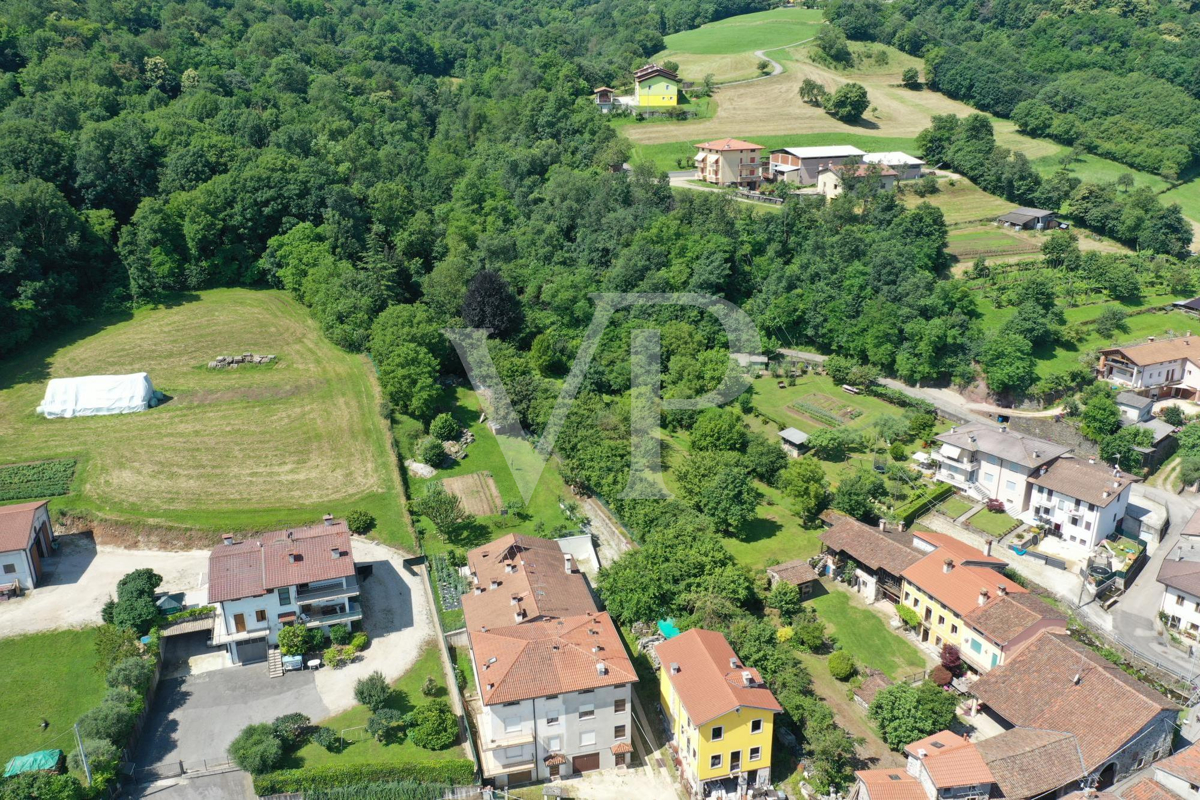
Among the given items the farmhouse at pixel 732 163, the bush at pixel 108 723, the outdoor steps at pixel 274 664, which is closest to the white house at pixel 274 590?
the outdoor steps at pixel 274 664

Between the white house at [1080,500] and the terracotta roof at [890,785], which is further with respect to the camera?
the white house at [1080,500]

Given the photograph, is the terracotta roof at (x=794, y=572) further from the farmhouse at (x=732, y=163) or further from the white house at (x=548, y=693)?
the farmhouse at (x=732, y=163)

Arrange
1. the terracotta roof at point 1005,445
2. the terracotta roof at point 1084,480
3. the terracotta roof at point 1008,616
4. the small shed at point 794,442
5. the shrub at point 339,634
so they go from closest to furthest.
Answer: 1. the terracotta roof at point 1008,616
2. the shrub at point 339,634
3. the terracotta roof at point 1084,480
4. the terracotta roof at point 1005,445
5. the small shed at point 794,442

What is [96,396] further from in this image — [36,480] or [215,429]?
[36,480]

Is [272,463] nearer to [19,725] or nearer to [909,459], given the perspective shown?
[19,725]

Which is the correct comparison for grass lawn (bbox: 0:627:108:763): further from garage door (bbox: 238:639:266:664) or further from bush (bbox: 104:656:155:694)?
garage door (bbox: 238:639:266:664)

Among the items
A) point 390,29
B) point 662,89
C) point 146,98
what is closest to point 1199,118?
point 662,89
